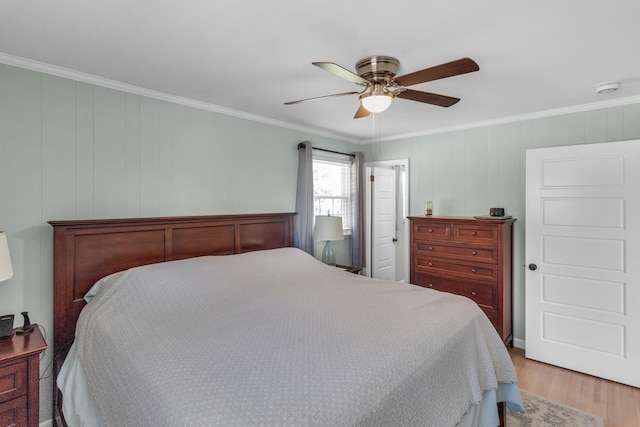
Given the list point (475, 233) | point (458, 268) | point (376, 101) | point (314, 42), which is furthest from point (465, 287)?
point (314, 42)

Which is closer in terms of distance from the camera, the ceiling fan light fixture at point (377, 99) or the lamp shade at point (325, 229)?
the ceiling fan light fixture at point (377, 99)

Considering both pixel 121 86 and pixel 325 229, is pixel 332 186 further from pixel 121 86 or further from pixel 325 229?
pixel 121 86

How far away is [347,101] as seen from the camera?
2.86 metres

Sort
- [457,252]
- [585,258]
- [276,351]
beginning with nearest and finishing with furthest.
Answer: [276,351]
[585,258]
[457,252]

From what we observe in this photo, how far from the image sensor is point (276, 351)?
57.1 inches

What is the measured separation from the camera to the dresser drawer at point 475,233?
320 cm

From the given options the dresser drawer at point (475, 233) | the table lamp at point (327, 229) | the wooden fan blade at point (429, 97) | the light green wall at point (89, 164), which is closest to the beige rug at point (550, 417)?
the dresser drawer at point (475, 233)

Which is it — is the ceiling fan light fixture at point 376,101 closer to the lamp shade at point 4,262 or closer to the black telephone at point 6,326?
the lamp shade at point 4,262

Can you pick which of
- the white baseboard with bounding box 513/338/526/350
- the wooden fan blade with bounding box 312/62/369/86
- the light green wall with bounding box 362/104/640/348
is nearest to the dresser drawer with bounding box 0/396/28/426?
the wooden fan blade with bounding box 312/62/369/86

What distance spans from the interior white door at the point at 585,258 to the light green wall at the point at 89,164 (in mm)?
3023

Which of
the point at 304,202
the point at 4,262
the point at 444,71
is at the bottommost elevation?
the point at 4,262

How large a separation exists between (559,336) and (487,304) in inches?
25.8

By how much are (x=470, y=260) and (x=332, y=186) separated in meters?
1.93

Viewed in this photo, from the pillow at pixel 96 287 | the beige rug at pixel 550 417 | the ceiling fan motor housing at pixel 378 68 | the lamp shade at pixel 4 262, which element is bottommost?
the beige rug at pixel 550 417
